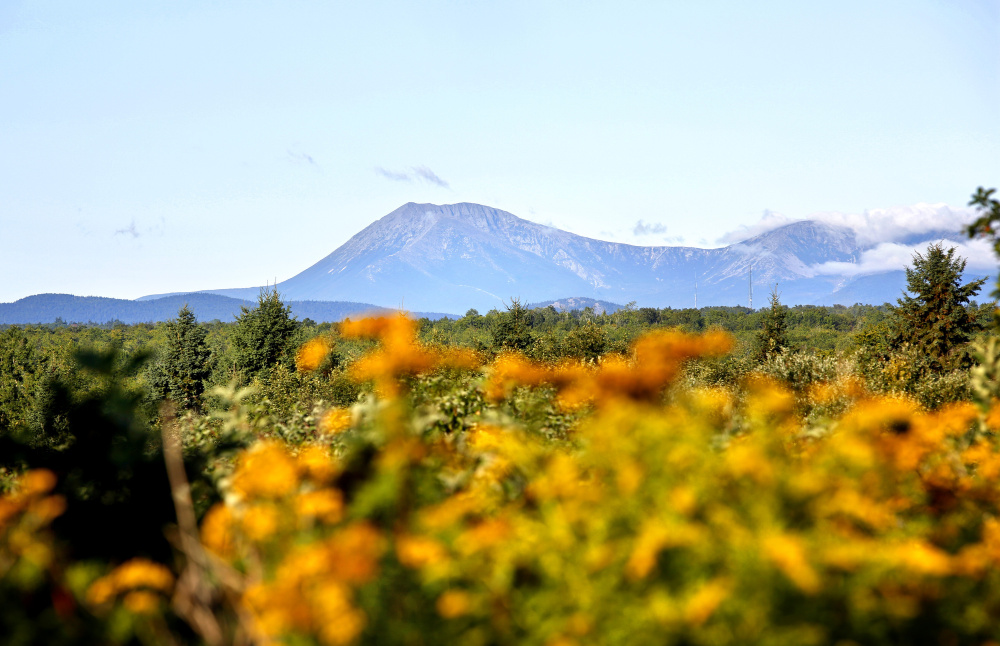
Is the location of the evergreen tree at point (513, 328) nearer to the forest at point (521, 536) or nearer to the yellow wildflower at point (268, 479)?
the forest at point (521, 536)

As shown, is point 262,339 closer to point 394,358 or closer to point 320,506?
point 394,358

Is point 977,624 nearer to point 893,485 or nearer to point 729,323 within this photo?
point 893,485

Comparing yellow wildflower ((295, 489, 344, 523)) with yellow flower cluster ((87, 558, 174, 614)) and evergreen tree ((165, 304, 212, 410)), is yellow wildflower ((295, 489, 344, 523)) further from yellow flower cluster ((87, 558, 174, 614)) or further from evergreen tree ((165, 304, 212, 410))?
evergreen tree ((165, 304, 212, 410))

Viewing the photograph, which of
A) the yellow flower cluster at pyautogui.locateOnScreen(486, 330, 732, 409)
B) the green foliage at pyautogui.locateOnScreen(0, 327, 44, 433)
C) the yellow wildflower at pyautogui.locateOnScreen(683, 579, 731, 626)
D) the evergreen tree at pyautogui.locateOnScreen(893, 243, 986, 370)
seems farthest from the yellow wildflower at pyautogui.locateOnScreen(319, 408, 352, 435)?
the green foliage at pyautogui.locateOnScreen(0, 327, 44, 433)

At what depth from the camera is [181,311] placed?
1725 inches

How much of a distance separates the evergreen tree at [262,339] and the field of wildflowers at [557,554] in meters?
32.7

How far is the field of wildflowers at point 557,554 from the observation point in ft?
6.16

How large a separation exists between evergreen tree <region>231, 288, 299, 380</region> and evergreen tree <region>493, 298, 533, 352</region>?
11.2 m

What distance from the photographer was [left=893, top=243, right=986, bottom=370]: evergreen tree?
2805 centimetres

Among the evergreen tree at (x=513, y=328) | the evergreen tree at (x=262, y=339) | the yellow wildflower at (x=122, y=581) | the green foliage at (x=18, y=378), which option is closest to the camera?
the yellow wildflower at (x=122, y=581)

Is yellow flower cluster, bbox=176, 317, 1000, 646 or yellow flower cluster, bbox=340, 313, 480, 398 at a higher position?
yellow flower cluster, bbox=340, 313, 480, 398

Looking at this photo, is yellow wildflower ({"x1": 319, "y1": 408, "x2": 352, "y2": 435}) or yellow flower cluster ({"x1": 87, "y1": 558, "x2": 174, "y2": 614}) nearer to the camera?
yellow flower cluster ({"x1": 87, "y1": 558, "x2": 174, "y2": 614})

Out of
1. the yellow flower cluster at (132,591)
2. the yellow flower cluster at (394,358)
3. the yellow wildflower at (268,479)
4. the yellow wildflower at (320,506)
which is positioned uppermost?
the yellow flower cluster at (394,358)

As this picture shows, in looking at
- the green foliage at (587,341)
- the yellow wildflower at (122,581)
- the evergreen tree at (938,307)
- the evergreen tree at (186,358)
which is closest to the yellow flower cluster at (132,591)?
the yellow wildflower at (122,581)
